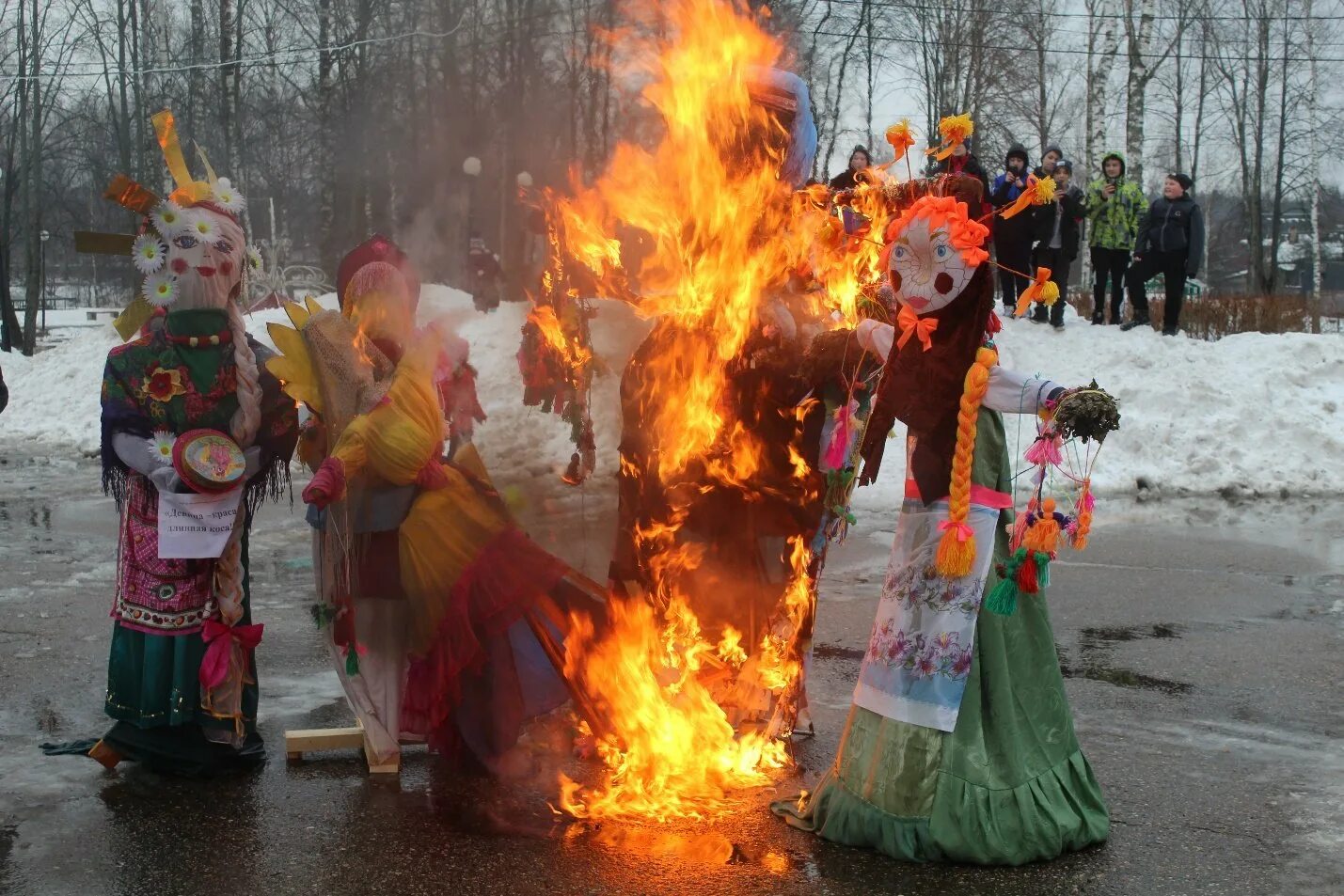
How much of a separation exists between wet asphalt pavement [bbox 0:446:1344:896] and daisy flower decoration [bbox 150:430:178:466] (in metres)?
1.19

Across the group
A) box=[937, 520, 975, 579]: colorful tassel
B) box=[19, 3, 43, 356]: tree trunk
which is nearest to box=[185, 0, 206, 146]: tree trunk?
box=[19, 3, 43, 356]: tree trunk

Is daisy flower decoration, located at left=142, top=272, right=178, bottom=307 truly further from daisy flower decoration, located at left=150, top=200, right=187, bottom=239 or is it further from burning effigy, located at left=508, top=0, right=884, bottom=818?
burning effigy, located at left=508, top=0, right=884, bottom=818

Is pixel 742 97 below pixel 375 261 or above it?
above

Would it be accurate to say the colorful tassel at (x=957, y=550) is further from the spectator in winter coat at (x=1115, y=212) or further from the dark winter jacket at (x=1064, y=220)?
the spectator in winter coat at (x=1115, y=212)

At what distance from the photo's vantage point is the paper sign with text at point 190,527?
5.05 metres

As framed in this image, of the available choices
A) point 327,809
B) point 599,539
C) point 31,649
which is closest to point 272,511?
point 31,649

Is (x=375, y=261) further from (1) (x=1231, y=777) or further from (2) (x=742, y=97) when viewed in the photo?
(1) (x=1231, y=777)

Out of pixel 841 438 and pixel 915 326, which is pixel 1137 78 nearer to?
pixel 841 438

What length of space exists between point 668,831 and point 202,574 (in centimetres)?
203

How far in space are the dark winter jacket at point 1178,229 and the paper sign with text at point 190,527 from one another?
1266cm

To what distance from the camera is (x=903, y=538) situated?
14.7 feet

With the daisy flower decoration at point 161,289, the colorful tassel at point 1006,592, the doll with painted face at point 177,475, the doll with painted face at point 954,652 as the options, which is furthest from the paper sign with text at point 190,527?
the colorful tassel at point 1006,592

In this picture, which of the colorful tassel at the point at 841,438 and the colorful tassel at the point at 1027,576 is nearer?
the colorful tassel at the point at 1027,576

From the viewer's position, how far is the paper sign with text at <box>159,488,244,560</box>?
5047mm
